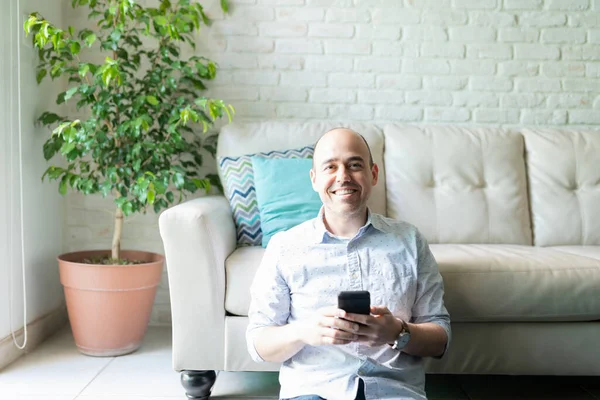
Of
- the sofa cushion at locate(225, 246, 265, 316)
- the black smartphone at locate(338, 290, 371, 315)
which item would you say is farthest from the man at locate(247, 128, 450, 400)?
the sofa cushion at locate(225, 246, 265, 316)

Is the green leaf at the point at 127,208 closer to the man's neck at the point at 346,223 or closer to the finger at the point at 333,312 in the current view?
the man's neck at the point at 346,223

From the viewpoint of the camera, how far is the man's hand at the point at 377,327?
122cm

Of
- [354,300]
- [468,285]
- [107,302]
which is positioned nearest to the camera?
[354,300]

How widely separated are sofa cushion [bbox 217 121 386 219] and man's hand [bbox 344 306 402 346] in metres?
1.29

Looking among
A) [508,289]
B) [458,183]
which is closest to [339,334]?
[508,289]

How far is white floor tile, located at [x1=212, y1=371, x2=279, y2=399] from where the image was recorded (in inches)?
82.0

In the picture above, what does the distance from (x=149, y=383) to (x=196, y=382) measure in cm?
28

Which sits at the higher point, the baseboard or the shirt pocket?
the shirt pocket

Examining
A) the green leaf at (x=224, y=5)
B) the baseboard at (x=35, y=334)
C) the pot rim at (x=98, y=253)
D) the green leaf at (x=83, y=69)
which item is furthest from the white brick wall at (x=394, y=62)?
the green leaf at (x=83, y=69)

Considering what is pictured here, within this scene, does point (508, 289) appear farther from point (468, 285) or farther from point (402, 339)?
point (402, 339)

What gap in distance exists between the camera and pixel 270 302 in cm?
142

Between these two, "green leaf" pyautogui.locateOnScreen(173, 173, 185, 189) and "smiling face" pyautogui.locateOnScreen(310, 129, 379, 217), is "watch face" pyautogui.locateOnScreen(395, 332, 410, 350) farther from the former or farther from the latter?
"green leaf" pyautogui.locateOnScreen(173, 173, 185, 189)

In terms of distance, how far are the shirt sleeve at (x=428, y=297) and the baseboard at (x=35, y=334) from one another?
1.57m

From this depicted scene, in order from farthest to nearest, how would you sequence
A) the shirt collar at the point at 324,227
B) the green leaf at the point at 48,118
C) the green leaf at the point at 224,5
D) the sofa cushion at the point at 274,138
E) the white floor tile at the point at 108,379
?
1. the green leaf at the point at 224,5
2. the sofa cushion at the point at 274,138
3. the green leaf at the point at 48,118
4. the white floor tile at the point at 108,379
5. the shirt collar at the point at 324,227
